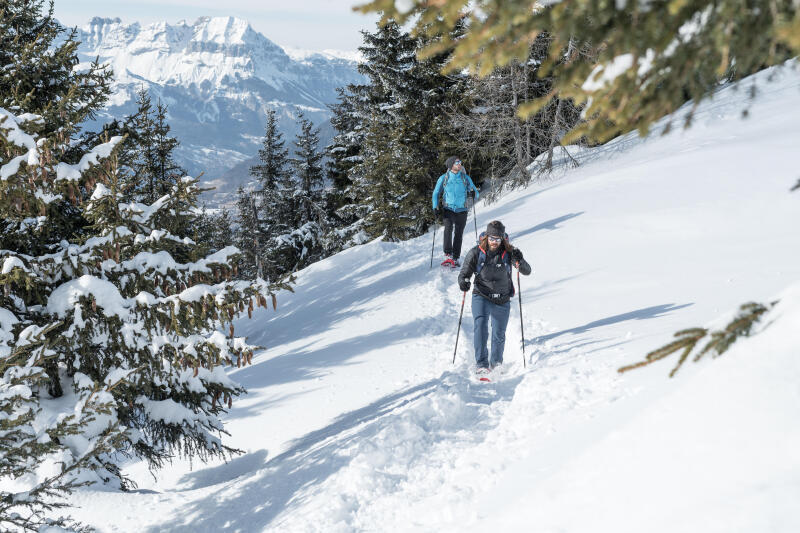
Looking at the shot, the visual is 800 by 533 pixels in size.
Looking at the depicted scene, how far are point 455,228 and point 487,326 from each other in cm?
513

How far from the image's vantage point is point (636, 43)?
1.74 meters

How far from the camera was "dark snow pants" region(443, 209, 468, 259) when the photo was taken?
11602 mm

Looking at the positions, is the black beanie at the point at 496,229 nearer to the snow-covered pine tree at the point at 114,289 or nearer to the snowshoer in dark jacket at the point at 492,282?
the snowshoer in dark jacket at the point at 492,282

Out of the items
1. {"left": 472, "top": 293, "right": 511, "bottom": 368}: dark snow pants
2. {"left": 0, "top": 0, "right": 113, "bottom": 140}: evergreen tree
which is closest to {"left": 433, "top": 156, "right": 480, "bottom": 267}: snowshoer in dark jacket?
{"left": 472, "top": 293, "right": 511, "bottom": 368}: dark snow pants

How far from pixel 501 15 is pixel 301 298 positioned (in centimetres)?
1458

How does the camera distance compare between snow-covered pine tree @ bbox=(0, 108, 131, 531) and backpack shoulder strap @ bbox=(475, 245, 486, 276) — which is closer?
snow-covered pine tree @ bbox=(0, 108, 131, 531)

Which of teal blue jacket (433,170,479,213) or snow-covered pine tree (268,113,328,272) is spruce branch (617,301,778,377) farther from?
snow-covered pine tree (268,113,328,272)

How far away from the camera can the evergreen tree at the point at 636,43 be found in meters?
1.67

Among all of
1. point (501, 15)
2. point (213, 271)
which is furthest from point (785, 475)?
point (213, 271)

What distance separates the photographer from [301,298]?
15766 millimetres

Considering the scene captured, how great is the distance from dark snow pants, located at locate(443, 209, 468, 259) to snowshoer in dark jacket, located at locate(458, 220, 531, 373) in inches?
176

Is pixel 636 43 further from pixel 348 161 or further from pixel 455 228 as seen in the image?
pixel 348 161

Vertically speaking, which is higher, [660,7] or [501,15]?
[501,15]

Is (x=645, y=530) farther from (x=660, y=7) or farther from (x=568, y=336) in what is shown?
(x=568, y=336)
